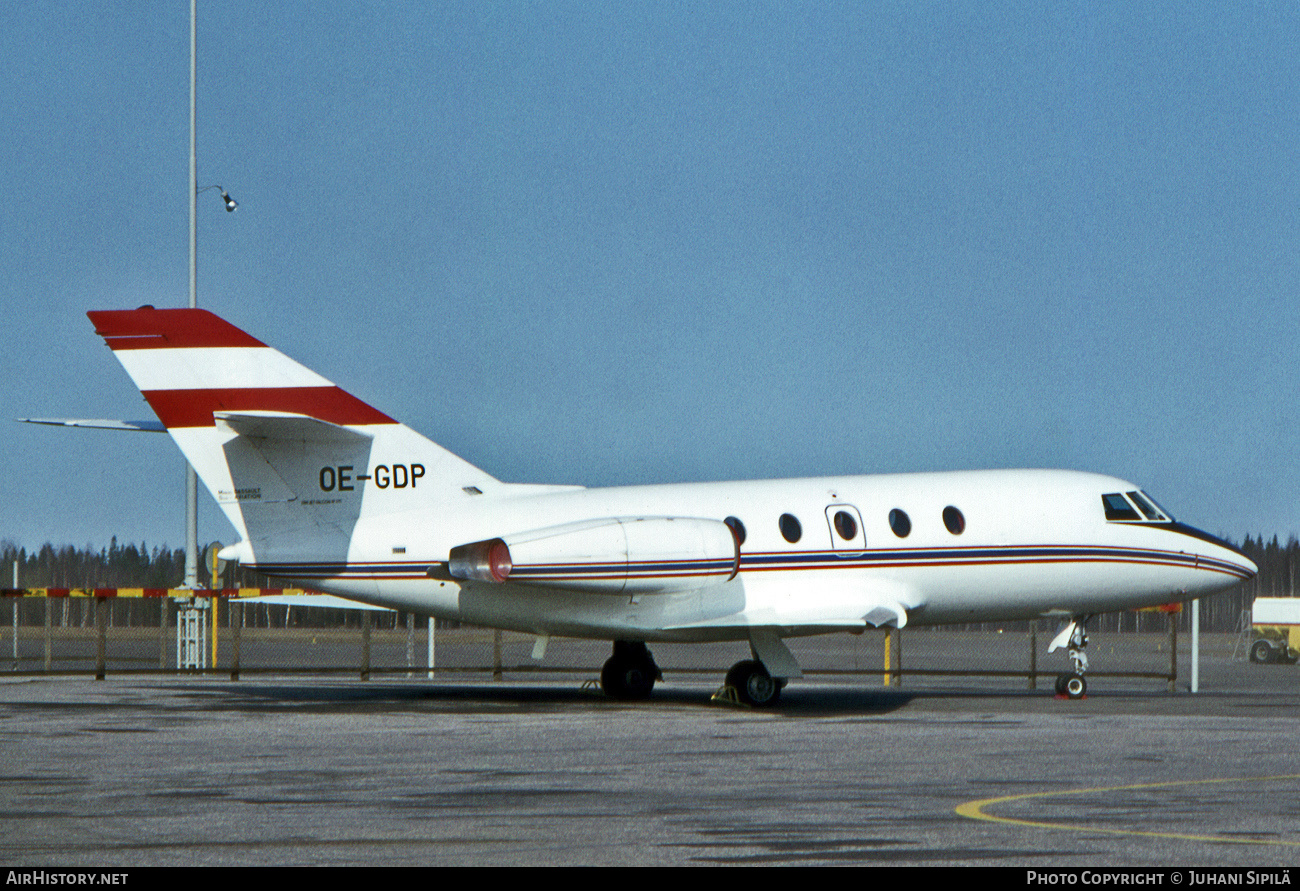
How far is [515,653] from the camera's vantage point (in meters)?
50.4

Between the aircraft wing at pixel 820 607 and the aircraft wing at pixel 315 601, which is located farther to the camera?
the aircraft wing at pixel 315 601

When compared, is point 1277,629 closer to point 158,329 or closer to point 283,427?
point 283,427

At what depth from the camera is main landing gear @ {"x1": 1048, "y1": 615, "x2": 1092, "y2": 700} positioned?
79.4 feet

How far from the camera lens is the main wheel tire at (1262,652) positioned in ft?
151

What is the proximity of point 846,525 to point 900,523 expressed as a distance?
84 cm

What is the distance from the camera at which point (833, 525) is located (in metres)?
22.5

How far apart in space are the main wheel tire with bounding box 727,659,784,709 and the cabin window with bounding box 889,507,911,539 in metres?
2.81

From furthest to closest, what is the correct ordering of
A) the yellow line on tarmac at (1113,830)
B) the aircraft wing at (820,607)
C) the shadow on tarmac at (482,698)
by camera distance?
the shadow on tarmac at (482,698), the aircraft wing at (820,607), the yellow line on tarmac at (1113,830)

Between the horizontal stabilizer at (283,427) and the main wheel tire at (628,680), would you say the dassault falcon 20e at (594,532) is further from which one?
the main wheel tire at (628,680)

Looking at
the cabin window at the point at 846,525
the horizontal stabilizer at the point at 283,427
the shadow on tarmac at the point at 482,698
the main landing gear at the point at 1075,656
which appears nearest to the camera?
the horizontal stabilizer at the point at 283,427

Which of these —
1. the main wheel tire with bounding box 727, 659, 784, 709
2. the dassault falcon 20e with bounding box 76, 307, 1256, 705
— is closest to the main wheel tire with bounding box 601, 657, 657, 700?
the dassault falcon 20e with bounding box 76, 307, 1256, 705

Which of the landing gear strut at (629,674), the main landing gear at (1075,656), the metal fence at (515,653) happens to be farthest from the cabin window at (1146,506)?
the landing gear strut at (629,674)
